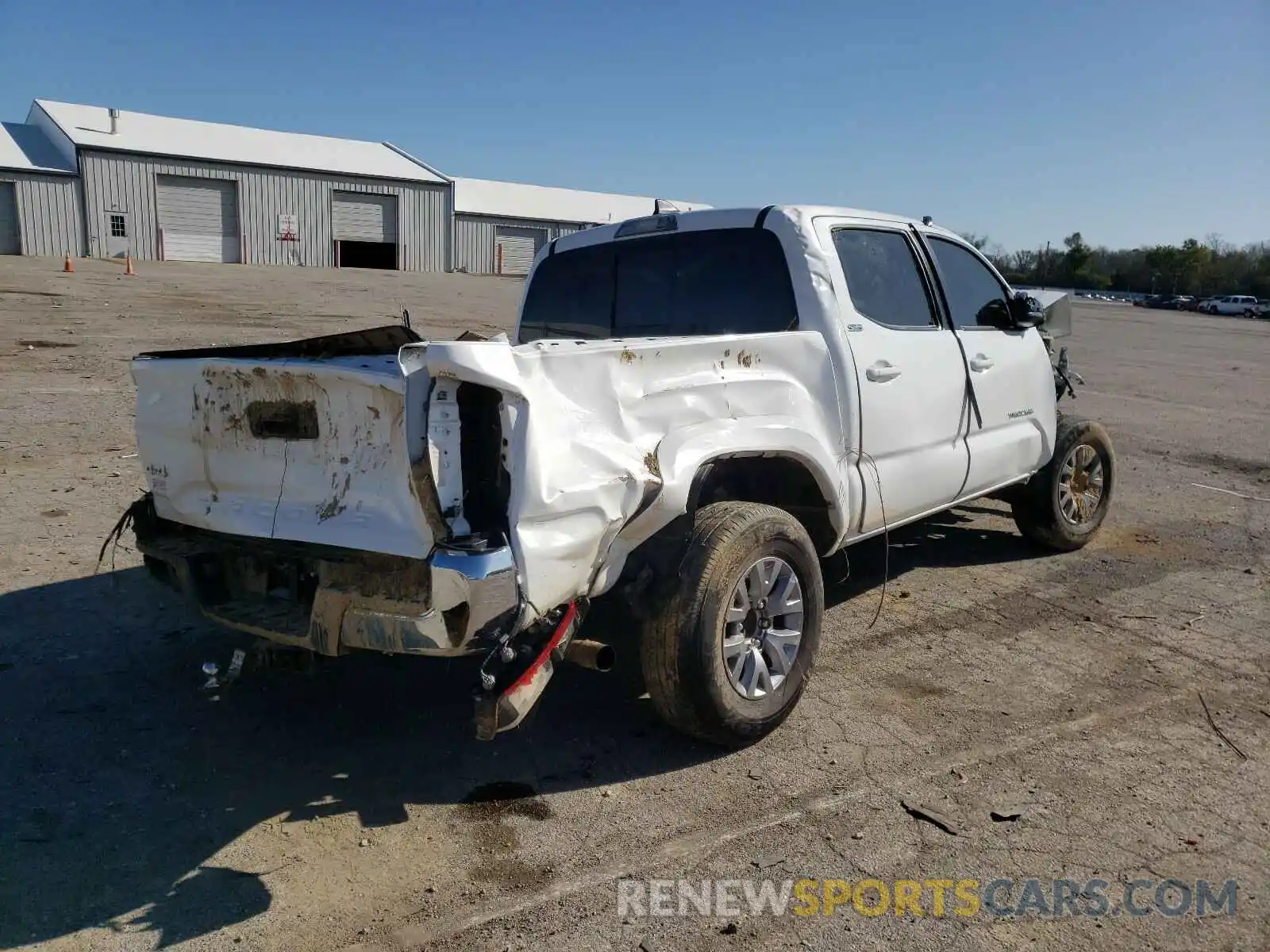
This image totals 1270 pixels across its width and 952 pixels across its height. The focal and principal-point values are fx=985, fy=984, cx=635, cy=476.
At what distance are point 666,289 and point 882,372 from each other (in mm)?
1138

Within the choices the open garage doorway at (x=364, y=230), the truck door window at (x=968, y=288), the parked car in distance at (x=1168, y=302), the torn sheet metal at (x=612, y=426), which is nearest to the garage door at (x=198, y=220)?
the open garage doorway at (x=364, y=230)

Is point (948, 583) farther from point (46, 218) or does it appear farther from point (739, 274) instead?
point (46, 218)

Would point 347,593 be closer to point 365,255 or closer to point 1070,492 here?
point 1070,492

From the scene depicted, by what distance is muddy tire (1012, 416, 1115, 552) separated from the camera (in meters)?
6.39

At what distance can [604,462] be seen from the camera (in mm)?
3258

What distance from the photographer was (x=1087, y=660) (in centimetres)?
481

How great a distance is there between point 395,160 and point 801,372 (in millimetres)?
44592

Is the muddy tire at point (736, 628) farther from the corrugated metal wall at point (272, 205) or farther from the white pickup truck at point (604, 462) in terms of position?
the corrugated metal wall at point (272, 205)

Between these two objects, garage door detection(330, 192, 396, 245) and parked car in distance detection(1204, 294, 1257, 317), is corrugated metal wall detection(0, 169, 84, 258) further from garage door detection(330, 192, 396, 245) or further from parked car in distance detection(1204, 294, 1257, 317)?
parked car in distance detection(1204, 294, 1257, 317)

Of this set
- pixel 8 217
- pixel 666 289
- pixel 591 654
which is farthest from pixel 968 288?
pixel 8 217

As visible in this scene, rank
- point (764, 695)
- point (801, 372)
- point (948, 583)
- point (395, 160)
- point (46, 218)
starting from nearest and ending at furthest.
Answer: point (764, 695) < point (801, 372) < point (948, 583) < point (46, 218) < point (395, 160)

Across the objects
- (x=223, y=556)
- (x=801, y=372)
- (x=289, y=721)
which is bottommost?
(x=289, y=721)

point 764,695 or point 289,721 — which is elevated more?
point 764,695

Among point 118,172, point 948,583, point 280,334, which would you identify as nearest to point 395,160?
point 118,172
